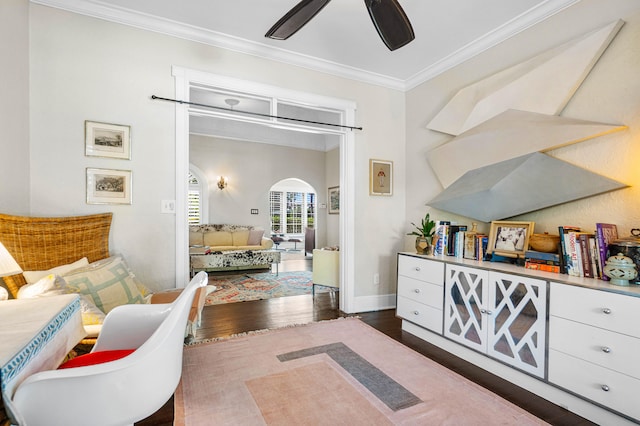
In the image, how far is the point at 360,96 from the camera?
3.70 metres

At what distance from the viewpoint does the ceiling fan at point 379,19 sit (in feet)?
5.83

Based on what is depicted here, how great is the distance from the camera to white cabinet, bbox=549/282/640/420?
61.5 inches

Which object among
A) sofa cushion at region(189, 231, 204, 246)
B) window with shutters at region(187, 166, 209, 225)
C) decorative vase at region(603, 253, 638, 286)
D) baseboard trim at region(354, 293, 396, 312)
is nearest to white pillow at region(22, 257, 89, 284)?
baseboard trim at region(354, 293, 396, 312)

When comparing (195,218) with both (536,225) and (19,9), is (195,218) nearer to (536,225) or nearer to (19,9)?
(19,9)

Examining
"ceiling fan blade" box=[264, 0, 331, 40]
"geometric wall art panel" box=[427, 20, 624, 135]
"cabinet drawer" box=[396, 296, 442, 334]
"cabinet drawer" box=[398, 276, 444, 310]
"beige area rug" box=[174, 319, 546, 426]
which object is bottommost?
"beige area rug" box=[174, 319, 546, 426]

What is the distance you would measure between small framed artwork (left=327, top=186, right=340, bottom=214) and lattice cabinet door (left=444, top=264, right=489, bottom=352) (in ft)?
17.8

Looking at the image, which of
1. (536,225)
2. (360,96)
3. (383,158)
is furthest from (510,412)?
(360,96)

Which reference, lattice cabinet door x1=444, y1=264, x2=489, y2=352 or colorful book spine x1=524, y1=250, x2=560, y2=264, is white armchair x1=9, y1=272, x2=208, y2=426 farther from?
colorful book spine x1=524, y1=250, x2=560, y2=264

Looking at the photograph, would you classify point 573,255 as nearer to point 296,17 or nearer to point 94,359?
point 296,17

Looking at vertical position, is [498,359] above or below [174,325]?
below

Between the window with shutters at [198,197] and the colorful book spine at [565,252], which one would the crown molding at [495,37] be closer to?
the colorful book spine at [565,252]

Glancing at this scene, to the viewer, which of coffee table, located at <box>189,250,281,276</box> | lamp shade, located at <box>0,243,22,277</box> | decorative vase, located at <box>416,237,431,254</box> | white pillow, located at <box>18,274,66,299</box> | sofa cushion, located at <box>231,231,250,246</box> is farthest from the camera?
sofa cushion, located at <box>231,231,250,246</box>

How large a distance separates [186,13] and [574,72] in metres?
3.06

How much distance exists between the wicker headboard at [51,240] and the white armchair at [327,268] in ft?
7.98
